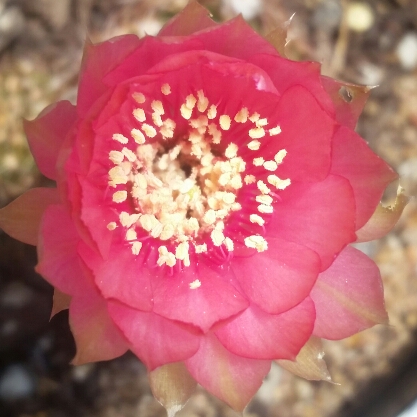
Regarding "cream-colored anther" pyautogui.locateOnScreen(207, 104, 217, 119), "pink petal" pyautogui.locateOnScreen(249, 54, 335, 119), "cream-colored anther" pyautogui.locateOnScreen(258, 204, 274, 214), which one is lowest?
"cream-colored anther" pyautogui.locateOnScreen(258, 204, 274, 214)

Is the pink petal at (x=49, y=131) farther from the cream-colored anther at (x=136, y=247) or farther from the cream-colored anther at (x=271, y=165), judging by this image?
the cream-colored anther at (x=271, y=165)

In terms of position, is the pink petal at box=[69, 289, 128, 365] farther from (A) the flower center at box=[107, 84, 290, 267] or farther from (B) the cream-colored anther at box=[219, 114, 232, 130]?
(B) the cream-colored anther at box=[219, 114, 232, 130]

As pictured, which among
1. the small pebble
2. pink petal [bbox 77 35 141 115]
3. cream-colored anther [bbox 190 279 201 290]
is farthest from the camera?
the small pebble

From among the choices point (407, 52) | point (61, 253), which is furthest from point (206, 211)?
point (407, 52)

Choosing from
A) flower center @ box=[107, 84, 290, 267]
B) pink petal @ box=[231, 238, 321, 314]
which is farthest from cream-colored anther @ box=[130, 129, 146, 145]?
pink petal @ box=[231, 238, 321, 314]

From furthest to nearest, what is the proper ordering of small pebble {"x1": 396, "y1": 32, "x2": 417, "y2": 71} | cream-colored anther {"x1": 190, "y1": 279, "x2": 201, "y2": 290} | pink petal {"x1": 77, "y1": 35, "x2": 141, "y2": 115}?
small pebble {"x1": 396, "y1": 32, "x2": 417, "y2": 71} < cream-colored anther {"x1": 190, "y1": 279, "x2": 201, "y2": 290} < pink petal {"x1": 77, "y1": 35, "x2": 141, "y2": 115}

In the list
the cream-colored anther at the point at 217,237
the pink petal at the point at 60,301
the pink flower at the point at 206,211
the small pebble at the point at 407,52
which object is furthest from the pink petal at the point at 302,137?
the small pebble at the point at 407,52

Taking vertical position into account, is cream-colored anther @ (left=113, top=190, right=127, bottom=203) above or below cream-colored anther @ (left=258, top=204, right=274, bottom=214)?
above
